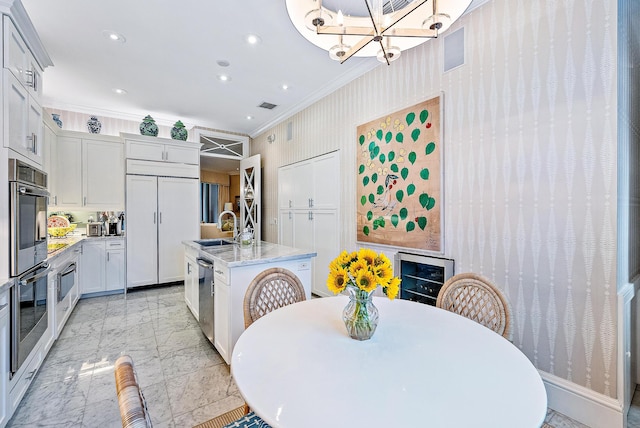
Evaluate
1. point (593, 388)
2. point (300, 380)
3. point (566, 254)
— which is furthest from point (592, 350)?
point (300, 380)

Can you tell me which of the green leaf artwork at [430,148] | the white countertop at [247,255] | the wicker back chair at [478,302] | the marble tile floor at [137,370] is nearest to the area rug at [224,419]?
the marble tile floor at [137,370]

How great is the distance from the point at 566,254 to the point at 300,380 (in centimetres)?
184

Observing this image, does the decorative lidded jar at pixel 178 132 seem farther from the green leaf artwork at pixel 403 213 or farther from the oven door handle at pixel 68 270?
the green leaf artwork at pixel 403 213

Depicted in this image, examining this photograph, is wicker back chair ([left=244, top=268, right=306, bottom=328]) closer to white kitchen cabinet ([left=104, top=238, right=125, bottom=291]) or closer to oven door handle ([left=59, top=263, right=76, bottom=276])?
oven door handle ([left=59, top=263, right=76, bottom=276])

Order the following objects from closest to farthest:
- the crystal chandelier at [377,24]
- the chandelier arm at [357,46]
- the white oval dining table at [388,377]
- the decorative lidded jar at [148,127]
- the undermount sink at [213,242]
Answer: the white oval dining table at [388,377]
the crystal chandelier at [377,24]
the chandelier arm at [357,46]
the undermount sink at [213,242]
the decorative lidded jar at [148,127]

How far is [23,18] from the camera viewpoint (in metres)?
1.99

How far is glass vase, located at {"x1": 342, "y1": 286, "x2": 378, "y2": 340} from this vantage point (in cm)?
115

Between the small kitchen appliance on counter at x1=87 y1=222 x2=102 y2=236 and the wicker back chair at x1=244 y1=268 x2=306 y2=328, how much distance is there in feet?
13.5

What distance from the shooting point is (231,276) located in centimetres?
217

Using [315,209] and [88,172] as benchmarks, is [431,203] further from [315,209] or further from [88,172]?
[88,172]

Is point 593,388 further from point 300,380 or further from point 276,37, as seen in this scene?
point 276,37

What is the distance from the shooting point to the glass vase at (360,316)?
3.78 ft

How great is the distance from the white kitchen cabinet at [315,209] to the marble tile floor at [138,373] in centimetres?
175

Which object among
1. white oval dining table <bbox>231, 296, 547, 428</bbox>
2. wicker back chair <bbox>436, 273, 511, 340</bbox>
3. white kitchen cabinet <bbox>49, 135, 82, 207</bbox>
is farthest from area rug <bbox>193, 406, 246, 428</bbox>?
white kitchen cabinet <bbox>49, 135, 82, 207</bbox>
